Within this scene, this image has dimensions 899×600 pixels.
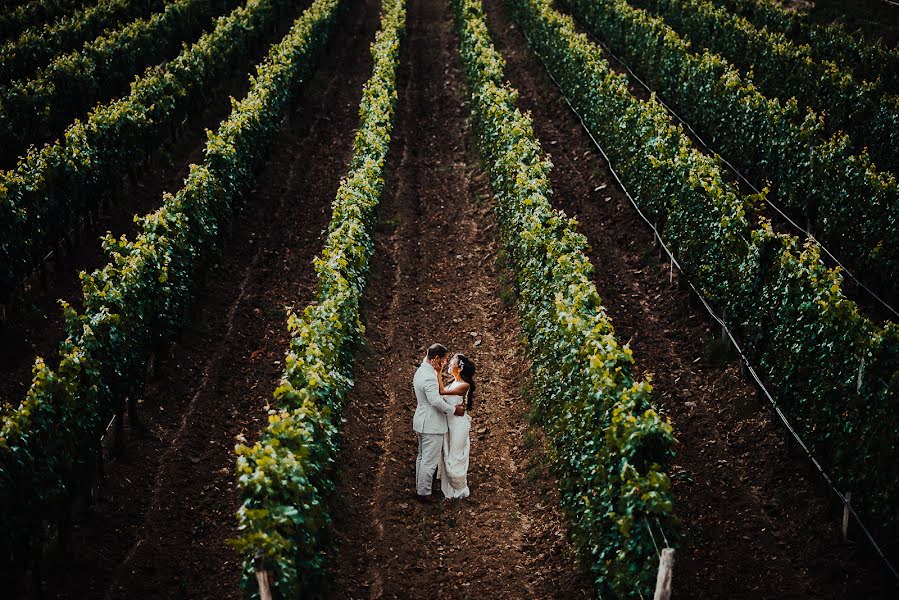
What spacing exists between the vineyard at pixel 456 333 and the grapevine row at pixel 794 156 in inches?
3.1

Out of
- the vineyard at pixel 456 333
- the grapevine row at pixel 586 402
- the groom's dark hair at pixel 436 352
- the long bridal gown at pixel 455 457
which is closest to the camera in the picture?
the grapevine row at pixel 586 402

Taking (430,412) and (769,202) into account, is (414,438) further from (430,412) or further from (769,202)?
(769,202)

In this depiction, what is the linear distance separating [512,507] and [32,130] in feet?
52.6

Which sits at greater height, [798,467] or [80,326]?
[80,326]

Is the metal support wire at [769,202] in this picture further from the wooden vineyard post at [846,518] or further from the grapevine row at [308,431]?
the grapevine row at [308,431]

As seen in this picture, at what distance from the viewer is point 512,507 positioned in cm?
1137

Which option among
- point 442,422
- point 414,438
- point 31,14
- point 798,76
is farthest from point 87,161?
point 31,14

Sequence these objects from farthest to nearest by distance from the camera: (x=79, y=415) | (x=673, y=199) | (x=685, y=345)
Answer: (x=673, y=199)
(x=685, y=345)
(x=79, y=415)

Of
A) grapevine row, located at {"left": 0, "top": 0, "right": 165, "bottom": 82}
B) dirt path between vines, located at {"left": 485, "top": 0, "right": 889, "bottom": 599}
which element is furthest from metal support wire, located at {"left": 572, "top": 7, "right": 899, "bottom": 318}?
grapevine row, located at {"left": 0, "top": 0, "right": 165, "bottom": 82}

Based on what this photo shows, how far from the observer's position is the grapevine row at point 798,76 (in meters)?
19.9

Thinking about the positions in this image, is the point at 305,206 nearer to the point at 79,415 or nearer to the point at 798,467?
the point at 79,415

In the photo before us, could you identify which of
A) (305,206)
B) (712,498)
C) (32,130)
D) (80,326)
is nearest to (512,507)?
(712,498)

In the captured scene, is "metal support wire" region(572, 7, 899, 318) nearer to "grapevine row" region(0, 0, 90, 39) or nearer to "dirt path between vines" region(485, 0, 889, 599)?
"dirt path between vines" region(485, 0, 889, 599)

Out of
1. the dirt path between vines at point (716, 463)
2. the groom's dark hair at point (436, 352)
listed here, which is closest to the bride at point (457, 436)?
the groom's dark hair at point (436, 352)
